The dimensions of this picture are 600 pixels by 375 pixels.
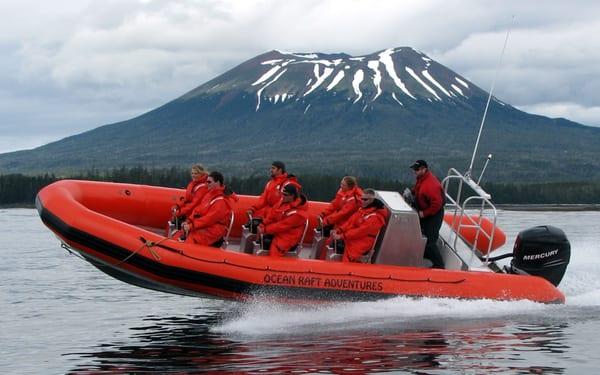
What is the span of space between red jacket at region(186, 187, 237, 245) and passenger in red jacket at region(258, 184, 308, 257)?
516mm

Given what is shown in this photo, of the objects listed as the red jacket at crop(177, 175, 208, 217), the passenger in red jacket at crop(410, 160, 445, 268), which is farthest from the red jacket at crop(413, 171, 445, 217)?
the red jacket at crop(177, 175, 208, 217)

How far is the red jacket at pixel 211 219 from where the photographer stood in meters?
11.0

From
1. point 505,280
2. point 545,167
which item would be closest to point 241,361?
point 505,280

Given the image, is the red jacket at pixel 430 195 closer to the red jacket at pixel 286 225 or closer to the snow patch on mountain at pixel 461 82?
the red jacket at pixel 286 225

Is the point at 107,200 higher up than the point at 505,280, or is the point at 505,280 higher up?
the point at 107,200

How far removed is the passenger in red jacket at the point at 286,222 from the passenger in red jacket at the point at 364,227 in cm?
54

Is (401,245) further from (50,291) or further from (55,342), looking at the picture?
(50,291)

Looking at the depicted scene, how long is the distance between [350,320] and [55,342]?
120 inches

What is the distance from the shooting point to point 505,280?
1156 cm

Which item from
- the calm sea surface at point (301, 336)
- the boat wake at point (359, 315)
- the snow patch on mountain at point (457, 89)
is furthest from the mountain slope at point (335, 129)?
the boat wake at point (359, 315)

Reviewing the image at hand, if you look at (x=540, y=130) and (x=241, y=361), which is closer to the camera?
(x=241, y=361)

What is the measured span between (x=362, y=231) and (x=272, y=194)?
3.93 feet

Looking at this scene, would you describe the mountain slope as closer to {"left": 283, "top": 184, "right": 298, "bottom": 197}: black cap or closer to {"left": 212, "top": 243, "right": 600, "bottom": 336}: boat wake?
{"left": 212, "top": 243, "right": 600, "bottom": 336}: boat wake

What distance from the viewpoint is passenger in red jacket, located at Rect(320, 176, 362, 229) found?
11656 millimetres
